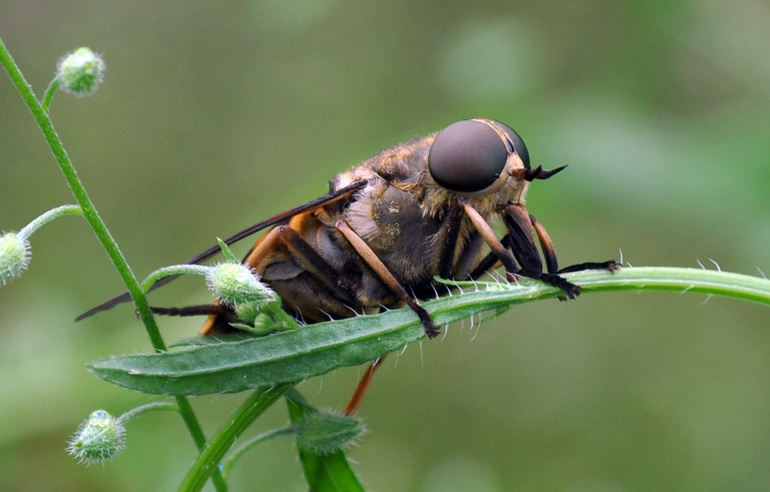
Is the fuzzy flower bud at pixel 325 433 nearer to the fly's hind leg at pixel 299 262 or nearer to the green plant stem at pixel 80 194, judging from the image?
the green plant stem at pixel 80 194

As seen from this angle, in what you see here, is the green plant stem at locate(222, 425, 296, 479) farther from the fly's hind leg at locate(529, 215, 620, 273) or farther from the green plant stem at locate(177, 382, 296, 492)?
the fly's hind leg at locate(529, 215, 620, 273)

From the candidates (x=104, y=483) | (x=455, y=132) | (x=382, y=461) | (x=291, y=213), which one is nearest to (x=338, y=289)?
(x=291, y=213)

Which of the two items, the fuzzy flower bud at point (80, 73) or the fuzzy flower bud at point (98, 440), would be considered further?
the fuzzy flower bud at point (98, 440)

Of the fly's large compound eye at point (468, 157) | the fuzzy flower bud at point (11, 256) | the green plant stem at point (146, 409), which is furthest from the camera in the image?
the fly's large compound eye at point (468, 157)

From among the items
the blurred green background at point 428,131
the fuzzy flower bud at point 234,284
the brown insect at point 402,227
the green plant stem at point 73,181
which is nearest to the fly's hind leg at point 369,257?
the brown insect at point 402,227

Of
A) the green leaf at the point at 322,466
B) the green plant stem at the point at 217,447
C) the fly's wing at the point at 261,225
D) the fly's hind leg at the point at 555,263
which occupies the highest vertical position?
the fly's wing at the point at 261,225

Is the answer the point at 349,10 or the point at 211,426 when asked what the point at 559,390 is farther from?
the point at 349,10
